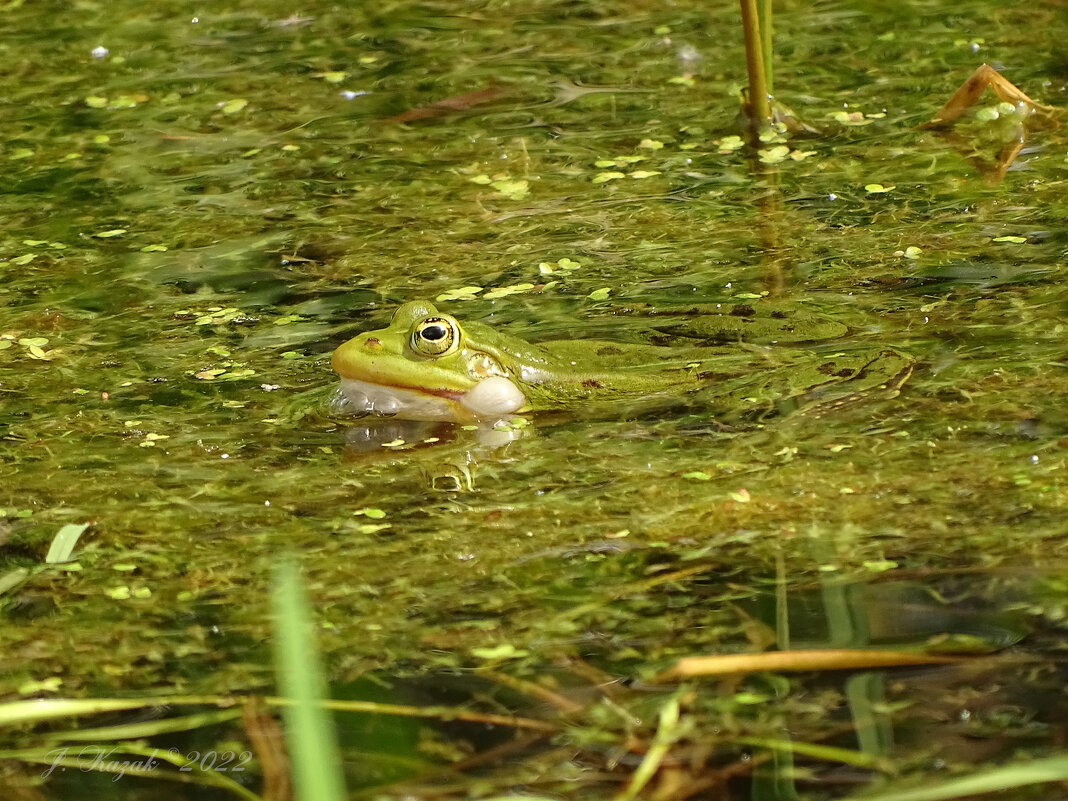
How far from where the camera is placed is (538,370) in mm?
3725

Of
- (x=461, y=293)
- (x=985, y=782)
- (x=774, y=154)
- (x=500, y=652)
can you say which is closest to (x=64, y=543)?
Answer: (x=500, y=652)

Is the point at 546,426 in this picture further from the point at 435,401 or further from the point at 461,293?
the point at 461,293

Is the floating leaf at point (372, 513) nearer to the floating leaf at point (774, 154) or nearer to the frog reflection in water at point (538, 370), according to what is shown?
the frog reflection in water at point (538, 370)

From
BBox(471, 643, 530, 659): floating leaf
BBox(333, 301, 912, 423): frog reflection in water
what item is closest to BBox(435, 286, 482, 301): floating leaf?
BBox(333, 301, 912, 423): frog reflection in water

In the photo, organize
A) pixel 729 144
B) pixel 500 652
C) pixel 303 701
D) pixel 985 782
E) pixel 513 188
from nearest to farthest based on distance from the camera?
pixel 303 701, pixel 985 782, pixel 500 652, pixel 513 188, pixel 729 144

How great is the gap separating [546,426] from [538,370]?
0.18 m

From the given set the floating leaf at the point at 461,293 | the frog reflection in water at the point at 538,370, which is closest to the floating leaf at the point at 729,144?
the floating leaf at the point at 461,293

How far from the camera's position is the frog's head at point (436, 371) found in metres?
3.72

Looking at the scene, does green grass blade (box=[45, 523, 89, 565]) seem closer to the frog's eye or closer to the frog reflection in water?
the frog reflection in water

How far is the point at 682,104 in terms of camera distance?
580 centimetres

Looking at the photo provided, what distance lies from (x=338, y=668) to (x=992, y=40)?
191 inches

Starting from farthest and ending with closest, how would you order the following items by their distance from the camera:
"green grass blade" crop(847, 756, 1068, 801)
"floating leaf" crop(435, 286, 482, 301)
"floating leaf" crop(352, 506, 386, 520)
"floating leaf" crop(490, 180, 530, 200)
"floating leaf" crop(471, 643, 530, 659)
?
"floating leaf" crop(490, 180, 530, 200) → "floating leaf" crop(435, 286, 482, 301) → "floating leaf" crop(352, 506, 386, 520) → "floating leaf" crop(471, 643, 530, 659) → "green grass blade" crop(847, 756, 1068, 801)

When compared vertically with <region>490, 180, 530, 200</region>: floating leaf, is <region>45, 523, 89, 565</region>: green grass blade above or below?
above

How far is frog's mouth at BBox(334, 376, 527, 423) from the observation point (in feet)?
12.2
